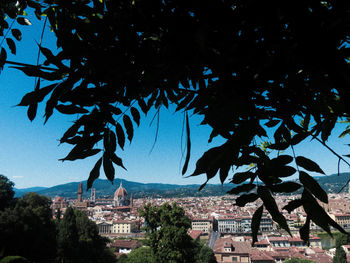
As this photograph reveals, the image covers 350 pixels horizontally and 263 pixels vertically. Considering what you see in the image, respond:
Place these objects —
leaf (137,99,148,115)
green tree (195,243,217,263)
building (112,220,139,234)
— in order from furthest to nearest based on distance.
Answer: building (112,220,139,234)
green tree (195,243,217,263)
leaf (137,99,148,115)

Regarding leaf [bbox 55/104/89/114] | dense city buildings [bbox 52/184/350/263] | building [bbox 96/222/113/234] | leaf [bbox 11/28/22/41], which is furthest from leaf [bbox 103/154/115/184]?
building [bbox 96/222/113/234]

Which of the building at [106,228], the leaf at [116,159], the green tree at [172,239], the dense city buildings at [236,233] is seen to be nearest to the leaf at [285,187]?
the leaf at [116,159]

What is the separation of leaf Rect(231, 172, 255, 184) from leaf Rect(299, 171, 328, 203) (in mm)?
172

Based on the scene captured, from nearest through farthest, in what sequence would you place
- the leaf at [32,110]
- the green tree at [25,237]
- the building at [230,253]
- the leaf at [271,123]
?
1. the leaf at [32,110]
2. the leaf at [271,123]
3. the green tree at [25,237]
4. the building at [230,253]

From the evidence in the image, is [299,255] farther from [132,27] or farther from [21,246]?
[132,27]

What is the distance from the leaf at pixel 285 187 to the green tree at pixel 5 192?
3071 cm

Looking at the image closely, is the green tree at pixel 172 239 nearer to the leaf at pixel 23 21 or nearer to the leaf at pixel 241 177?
the leaf at pixel 23 21

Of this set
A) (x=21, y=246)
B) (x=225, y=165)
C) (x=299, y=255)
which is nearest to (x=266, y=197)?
(x=225, y=165)

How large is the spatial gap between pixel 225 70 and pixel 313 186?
0.46 meters

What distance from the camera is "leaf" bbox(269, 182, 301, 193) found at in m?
0.71

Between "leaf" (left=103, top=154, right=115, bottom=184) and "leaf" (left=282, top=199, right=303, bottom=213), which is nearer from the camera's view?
"leaf" (left=282, top=199, right=303, bottom=213)

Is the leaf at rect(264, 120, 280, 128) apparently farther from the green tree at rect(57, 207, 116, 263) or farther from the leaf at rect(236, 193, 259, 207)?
the green tree at rect(57, 207, 116, 263)

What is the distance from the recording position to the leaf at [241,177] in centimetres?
86

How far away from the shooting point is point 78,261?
22.1 metres
